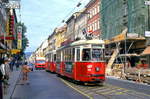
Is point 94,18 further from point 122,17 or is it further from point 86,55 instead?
point 86,55

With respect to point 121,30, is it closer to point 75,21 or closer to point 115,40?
point 115,40

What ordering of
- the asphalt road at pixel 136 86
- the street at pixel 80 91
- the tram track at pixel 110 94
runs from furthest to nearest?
the asphalt road at pixel 136 86, the street at pixel 80 91, the tram track at pixel 110 94

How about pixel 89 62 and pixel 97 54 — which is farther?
pixel 97 54

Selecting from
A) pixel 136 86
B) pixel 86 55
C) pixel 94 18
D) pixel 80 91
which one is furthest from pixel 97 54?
pixel 94 18

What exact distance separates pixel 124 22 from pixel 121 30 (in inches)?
57.0

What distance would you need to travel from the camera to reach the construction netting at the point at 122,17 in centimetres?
3961

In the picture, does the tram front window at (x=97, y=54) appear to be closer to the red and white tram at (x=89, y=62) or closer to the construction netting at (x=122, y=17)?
the red and white tram at (x=89, y=62)

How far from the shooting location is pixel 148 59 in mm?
38250

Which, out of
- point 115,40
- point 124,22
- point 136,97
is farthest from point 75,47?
point 124,22

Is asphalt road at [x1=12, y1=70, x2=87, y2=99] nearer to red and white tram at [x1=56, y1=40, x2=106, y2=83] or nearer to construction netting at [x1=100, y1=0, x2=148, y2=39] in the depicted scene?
red and white tram at [x1=56, y1=40, x2=106, y2=83]

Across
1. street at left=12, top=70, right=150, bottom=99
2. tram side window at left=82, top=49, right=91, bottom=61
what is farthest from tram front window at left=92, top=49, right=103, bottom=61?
street at left=12, top=70, right=150, bottom=99

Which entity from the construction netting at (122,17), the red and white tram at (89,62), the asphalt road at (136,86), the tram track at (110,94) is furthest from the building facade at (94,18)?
the tram track at (110,94)

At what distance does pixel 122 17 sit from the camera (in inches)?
1807

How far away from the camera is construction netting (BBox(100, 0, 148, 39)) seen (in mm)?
39612
